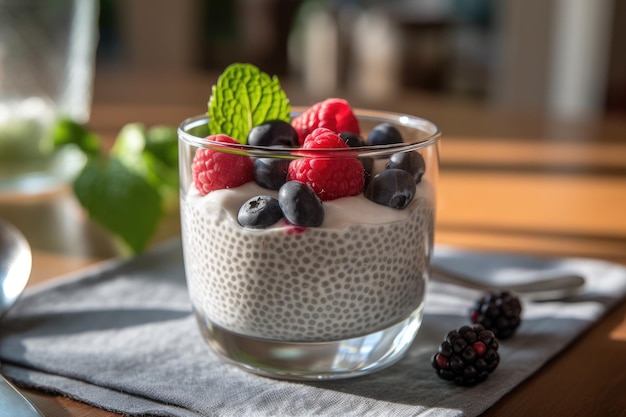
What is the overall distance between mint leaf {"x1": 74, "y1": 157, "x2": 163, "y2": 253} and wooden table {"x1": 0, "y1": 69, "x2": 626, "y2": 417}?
5cm

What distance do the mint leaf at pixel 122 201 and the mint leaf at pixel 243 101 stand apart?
259 mm

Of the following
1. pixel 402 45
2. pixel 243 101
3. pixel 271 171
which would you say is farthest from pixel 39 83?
pixel 402 45

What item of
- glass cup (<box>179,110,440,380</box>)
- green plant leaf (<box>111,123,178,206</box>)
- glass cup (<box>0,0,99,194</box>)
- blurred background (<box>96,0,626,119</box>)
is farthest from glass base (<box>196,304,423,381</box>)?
blurred background (<box>96,0,626,119</box>)

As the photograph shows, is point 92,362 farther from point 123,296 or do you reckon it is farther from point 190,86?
point 190,86

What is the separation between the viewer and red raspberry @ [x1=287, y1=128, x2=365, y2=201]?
0.55 metres

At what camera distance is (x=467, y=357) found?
576mm

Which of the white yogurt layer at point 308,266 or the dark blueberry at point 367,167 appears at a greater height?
the dark blueberry at point 367,167

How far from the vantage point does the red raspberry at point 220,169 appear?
22.6 inches

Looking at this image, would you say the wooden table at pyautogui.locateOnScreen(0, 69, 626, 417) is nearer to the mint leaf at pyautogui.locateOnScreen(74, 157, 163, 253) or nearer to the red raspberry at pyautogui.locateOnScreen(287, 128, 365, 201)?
the mint leaf at pyautogui.locateOnScreen(74, 157, 163, 253)

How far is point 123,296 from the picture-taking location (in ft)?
2.56

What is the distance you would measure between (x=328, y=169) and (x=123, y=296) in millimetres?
326

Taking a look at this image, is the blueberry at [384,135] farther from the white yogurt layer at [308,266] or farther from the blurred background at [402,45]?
the blurred background at [402,45]

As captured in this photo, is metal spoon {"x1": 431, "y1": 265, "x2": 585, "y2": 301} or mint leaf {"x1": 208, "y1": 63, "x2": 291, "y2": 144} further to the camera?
metal spoon {"x1": 431, "y1": 265, "x2": 585, "y2": 301}

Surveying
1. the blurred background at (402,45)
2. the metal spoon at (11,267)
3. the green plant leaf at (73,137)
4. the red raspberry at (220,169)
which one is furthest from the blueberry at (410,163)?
the blurred background at (402,45)
